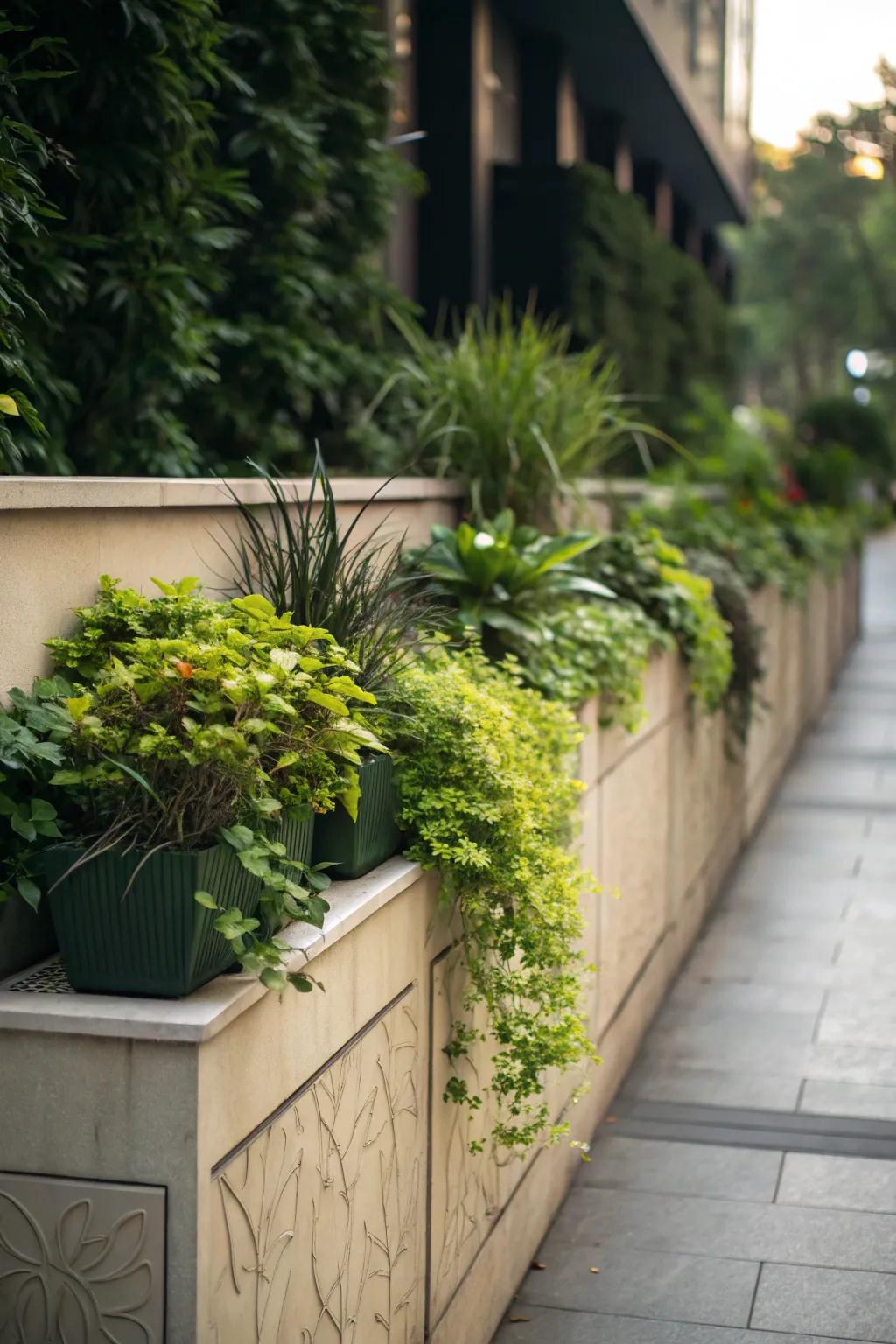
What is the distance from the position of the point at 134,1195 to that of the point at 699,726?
5.32 metres

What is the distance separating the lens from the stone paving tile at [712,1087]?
542 centimetres

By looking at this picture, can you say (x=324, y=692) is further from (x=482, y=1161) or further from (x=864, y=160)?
(x=864, y=160)

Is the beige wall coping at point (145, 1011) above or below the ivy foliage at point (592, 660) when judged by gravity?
below

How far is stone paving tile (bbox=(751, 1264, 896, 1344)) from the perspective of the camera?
3834 millimetres

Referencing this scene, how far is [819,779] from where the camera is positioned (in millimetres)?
11539

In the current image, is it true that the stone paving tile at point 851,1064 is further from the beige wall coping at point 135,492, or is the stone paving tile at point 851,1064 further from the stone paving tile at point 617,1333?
the beige wall coping at point 135,492

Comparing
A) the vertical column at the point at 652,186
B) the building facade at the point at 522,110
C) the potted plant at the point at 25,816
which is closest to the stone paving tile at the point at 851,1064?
the potted plant at the point at 25,816

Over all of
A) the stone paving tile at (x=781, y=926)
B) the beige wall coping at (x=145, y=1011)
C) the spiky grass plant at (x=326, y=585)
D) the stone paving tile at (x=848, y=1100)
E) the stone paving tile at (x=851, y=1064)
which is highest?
the spiky grass plant at (x=326, y=585)

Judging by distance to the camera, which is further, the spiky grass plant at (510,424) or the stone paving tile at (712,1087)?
the spiky grass plant at (510,424)

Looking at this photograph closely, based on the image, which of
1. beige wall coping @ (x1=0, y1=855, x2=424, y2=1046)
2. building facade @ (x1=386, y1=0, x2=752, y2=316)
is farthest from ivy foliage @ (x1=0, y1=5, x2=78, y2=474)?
building facade @ (x1=386, y1=0, x2=752, y2=316)

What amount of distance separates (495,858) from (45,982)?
1141mm

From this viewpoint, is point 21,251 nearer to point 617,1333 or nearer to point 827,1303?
point 617,1333

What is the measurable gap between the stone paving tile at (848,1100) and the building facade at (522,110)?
5.69 meters

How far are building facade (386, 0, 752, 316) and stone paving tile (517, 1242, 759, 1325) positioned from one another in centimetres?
637
